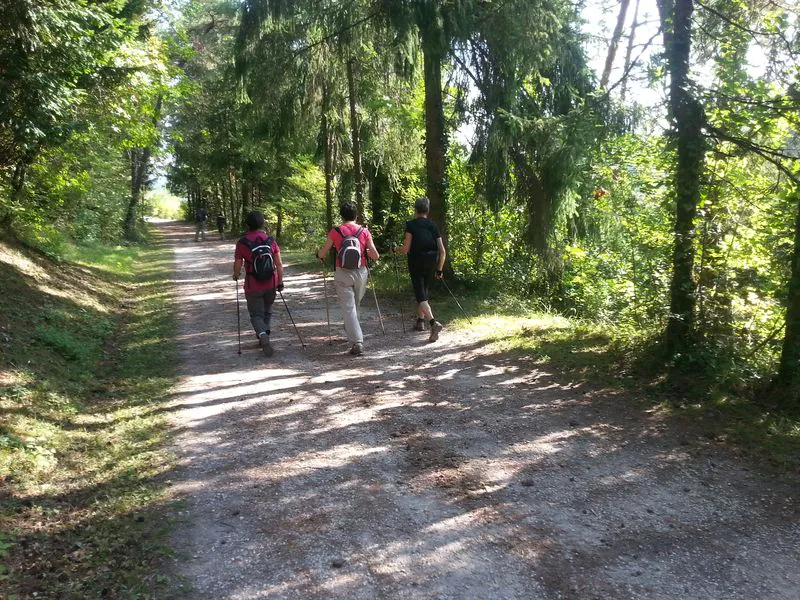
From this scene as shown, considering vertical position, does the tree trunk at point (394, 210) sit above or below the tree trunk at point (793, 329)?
above

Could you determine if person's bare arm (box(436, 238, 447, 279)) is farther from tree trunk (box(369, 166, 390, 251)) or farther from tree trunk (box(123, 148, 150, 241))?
tree trunk (box(123, 148, 150, 241))

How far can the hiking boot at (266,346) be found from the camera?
323 inches

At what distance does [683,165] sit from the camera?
20.4 ft

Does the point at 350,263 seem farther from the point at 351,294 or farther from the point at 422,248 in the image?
the point at 422,248

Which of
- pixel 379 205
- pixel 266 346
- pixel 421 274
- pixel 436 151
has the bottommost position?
pixel 266 346

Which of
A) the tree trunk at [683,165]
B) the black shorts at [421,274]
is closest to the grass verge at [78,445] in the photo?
the black shorts at [421,274]

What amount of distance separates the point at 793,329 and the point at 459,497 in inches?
138

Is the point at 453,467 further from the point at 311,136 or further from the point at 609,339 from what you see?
the point at 311,136

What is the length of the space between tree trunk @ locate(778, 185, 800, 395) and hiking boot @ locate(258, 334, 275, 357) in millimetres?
5943

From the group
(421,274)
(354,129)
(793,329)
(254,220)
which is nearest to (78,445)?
(254,220)

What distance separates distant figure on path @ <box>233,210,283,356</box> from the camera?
821 centimetres

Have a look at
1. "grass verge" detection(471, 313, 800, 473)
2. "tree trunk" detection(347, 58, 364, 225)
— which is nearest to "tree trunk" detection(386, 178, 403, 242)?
"tree trunk" detection(347, 58, 364, 225)

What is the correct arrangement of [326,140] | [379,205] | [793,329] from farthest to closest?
[379,205] < [326,140] < [793,329]

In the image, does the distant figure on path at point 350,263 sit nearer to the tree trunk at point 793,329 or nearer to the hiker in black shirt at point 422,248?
the hiker in black shirt at point 422,248
